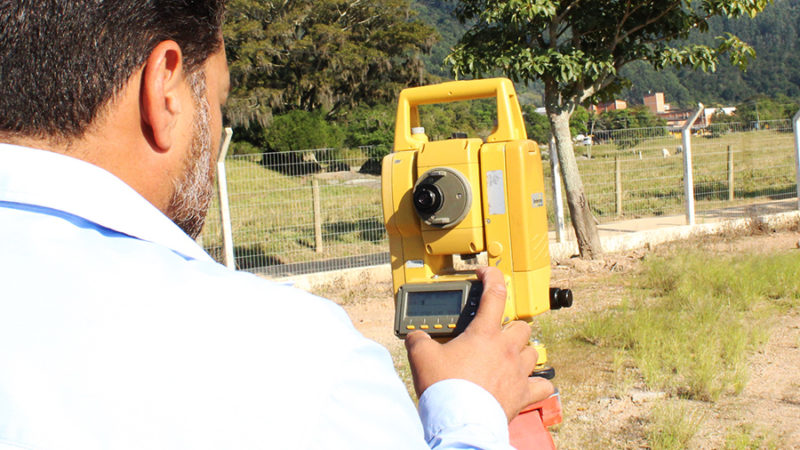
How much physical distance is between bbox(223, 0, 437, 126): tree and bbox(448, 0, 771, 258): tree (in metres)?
24.0

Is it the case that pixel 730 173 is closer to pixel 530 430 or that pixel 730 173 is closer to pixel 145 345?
pixel 530 430

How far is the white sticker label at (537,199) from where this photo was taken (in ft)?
6.95

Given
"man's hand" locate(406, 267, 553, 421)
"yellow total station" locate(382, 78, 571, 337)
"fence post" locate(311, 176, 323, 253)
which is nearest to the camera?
"man's hand" locate(406, 267, 553, 421)

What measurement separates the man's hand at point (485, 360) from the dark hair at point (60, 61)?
0.60 meters

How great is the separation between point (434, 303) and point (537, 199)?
535mm

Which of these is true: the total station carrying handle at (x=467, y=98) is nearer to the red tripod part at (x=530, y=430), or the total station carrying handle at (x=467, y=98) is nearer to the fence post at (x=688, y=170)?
the red tripod part at (x=530, y=430)

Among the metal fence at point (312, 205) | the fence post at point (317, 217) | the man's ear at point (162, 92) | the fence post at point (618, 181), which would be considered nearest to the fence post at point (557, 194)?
the metal fence at point (312, 205)

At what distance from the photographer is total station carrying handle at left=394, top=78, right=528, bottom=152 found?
2.21 m

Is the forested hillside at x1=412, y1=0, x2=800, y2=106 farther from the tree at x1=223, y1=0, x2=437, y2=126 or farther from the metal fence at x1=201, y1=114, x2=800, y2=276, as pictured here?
the metal fence at x1=201, y1=114, x2=800, y2=276

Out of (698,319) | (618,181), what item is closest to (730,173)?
(618,181)

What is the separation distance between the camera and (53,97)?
0.74m

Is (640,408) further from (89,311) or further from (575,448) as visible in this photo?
(89,311)

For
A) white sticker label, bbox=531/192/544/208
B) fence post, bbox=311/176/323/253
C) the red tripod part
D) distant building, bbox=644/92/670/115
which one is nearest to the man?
the red tripod part

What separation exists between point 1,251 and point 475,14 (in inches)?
326
